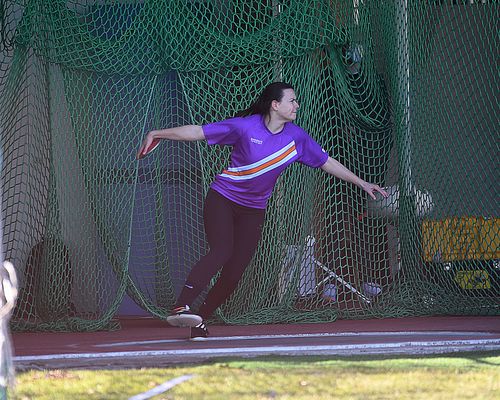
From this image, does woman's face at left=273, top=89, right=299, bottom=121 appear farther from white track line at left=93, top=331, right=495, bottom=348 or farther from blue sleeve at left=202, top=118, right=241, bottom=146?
white track line at left=93, top=331, right=495, bottom=348

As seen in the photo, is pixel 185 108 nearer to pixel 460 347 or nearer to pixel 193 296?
pixel 193 296

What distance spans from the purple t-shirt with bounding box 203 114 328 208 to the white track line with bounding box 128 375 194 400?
2619mm

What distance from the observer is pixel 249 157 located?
749cm

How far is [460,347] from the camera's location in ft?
20.3

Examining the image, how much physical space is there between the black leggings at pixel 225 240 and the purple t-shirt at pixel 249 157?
7 centimetres

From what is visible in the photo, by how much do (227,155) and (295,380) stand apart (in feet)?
15.0

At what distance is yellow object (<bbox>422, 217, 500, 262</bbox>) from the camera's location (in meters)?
9.35

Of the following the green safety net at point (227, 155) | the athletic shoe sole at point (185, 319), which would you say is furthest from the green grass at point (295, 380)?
the green safety net at point (227, 155)

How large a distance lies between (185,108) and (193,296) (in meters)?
2.73

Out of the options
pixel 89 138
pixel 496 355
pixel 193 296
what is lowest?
pixel 496 355

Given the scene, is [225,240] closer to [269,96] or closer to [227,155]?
[269,96]

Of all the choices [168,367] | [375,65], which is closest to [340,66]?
[375,65]

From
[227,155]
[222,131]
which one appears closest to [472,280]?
[227,155]

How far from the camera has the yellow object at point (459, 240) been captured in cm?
935
